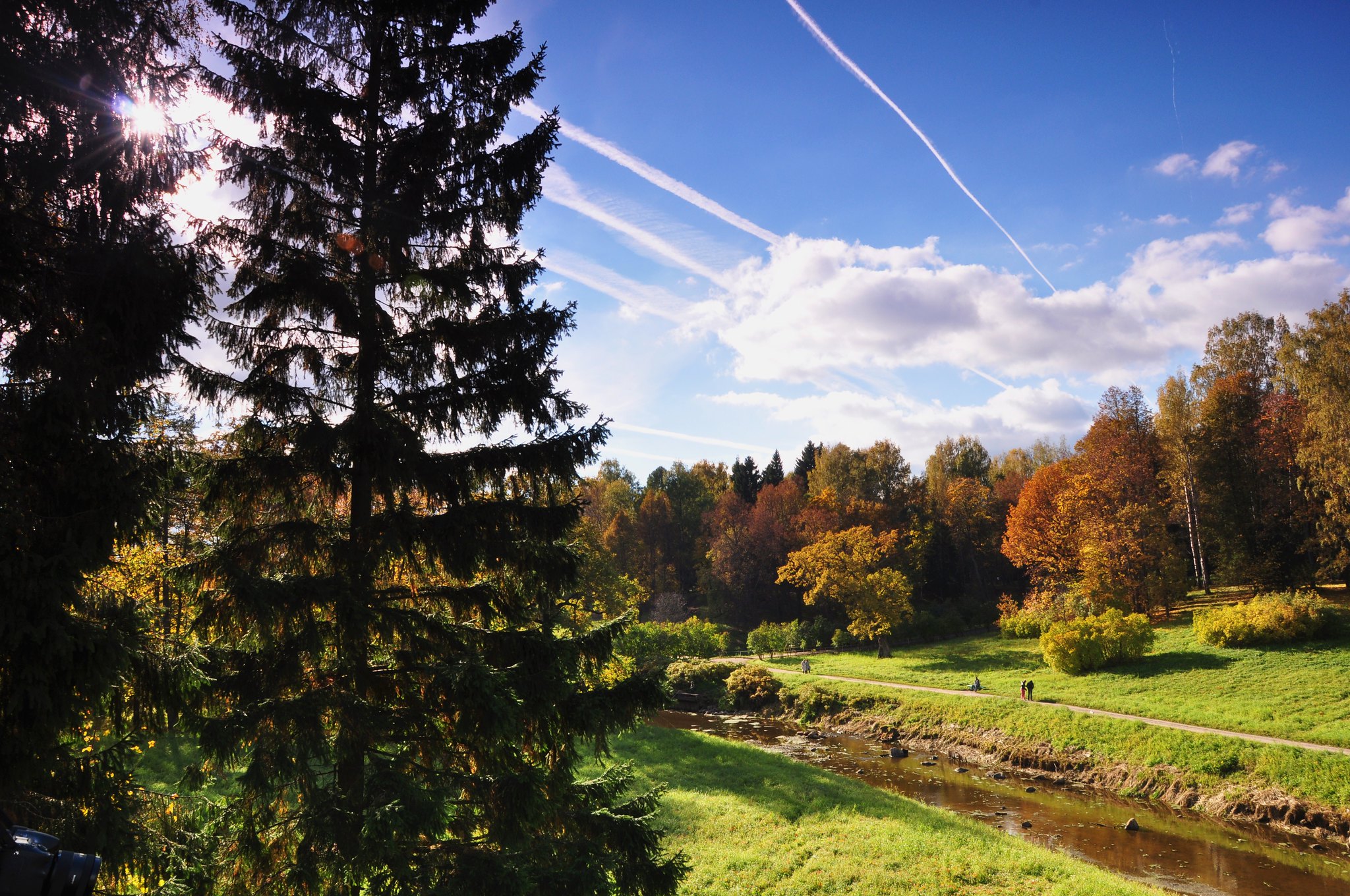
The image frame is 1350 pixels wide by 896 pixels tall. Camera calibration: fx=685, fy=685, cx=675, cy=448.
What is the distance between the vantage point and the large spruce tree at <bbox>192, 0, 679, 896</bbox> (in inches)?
263

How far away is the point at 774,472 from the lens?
276ft

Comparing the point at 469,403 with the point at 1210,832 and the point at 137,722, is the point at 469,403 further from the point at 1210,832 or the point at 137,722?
the point at 1210,832

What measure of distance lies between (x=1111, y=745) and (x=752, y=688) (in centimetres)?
1737

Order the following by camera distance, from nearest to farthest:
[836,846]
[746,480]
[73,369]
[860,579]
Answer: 1. [73,369]
2. [836,846]
3. [860,579]
4. [746,480]

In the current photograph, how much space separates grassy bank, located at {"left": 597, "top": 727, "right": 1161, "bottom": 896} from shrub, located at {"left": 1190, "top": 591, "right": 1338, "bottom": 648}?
20.5 metres

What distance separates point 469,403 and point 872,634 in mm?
39681

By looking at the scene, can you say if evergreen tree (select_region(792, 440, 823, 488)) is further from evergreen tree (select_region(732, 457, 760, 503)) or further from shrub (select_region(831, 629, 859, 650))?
shrub (select_region(831, 629, 859, 650))

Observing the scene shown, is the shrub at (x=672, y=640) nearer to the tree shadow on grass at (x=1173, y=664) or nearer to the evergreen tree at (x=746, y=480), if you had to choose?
the tree shadow on grass at (x=1173, y=664)

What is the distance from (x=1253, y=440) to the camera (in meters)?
41.9

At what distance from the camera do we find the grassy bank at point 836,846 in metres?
13.1

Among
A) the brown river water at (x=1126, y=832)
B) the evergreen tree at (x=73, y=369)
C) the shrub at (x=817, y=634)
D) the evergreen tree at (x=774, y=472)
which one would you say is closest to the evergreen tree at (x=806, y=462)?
the evergreen tree at (x=774, y=472)

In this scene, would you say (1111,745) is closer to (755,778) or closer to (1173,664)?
(1173,664)

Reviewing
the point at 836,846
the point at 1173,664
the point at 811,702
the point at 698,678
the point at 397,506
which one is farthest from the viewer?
the point at 698,678

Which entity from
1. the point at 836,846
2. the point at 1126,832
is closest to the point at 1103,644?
the point at 1126,832
